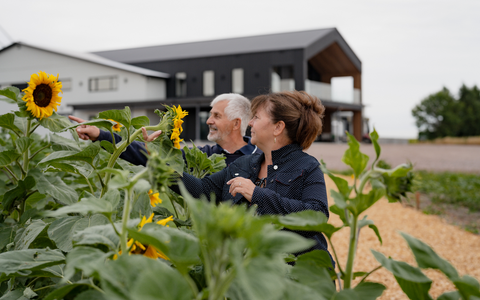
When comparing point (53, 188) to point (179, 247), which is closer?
point (179, 247)

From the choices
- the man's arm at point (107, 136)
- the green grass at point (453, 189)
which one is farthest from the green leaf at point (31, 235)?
the green grass at point (453, 189)

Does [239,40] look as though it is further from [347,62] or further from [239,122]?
[239,122]

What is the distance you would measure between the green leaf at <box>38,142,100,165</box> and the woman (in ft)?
1.77

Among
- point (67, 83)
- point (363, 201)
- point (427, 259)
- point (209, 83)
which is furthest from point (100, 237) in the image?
point (67, 83)

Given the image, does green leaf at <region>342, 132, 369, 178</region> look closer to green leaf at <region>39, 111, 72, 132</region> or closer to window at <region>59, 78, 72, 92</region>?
green leaf at <region>39, 111, 72, 132</region>

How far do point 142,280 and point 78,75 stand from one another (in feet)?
76.4

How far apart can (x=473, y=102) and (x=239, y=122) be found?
48.9m

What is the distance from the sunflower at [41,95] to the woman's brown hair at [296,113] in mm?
1118

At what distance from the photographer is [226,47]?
70.5ft

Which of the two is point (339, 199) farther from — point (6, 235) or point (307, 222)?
point (6, 235)

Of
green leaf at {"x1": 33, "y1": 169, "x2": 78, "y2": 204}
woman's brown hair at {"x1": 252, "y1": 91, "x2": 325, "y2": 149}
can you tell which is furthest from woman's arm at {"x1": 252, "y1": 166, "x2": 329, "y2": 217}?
green leaf at {"x1": 33, "y1": 169, "x2": 78, "y2": 204}

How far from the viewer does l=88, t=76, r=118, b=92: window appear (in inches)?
838

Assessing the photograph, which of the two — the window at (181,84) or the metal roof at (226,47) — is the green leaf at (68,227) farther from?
the window at (181,84)

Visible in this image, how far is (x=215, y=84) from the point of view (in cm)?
2055
